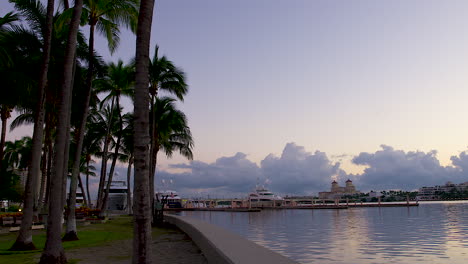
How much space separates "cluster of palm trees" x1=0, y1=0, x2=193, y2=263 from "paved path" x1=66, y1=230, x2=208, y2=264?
70.8 inches

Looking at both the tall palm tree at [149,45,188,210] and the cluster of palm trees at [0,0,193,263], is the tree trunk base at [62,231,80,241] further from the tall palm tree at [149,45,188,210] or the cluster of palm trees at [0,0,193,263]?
the tall palm tree at [149,45,188,210]

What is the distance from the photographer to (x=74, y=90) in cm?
2414

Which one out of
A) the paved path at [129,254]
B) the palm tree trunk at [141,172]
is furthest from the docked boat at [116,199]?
the palm tree trunk at [141,172]

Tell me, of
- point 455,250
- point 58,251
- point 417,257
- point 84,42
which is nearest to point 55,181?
point 58,251

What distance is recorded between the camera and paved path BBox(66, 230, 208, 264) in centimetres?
1295

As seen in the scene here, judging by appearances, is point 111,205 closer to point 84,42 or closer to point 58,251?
point 84,42

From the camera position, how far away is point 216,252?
10133 mm

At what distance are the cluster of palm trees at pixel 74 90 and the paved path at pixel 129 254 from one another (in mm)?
1797

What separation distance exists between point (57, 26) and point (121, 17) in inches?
116

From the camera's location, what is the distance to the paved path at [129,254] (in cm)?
1295

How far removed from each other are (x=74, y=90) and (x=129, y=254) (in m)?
13.2

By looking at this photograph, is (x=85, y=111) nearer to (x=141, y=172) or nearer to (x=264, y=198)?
Result: (x=141, y=172)

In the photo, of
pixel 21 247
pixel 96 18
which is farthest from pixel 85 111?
pixel 21 247

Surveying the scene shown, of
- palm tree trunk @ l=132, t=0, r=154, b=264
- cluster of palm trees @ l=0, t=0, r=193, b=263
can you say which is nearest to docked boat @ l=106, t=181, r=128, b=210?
cluster of palm trees @ l=0, t=0, r=193, b=263
